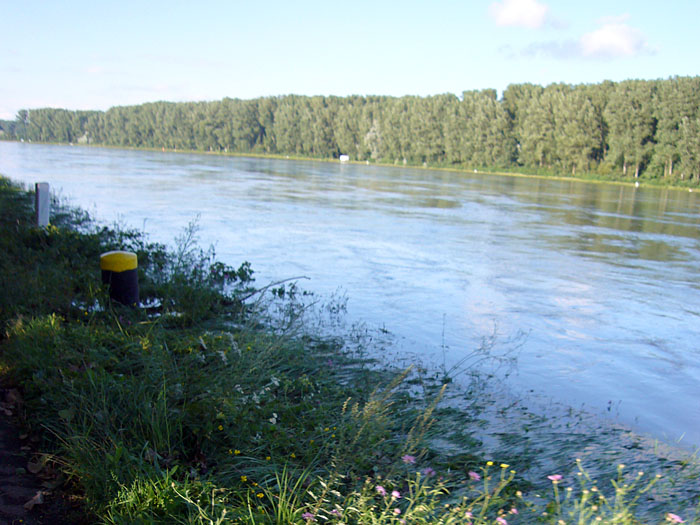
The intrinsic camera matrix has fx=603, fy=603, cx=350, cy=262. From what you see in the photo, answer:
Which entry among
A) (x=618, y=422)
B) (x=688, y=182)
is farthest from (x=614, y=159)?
(x=618, y=422)

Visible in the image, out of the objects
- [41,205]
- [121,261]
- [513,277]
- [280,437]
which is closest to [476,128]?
[513,277]

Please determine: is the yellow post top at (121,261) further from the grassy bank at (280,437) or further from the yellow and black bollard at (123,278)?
the grassy bank at (280,437)

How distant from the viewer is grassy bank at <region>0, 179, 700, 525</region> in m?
3.38

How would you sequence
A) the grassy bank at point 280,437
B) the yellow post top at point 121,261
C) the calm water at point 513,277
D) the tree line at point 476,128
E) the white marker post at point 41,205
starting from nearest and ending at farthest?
the grassy bank at point 280,437, the calm water at point 513,277, the yellow post top at point 121,261, the white marker post at point 41,205, the tree line at point 476,128

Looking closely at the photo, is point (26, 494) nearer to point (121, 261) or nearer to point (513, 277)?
point (121, 261)

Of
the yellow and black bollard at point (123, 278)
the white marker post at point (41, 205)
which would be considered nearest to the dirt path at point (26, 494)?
the yellow and black bollard at point (123, 278)

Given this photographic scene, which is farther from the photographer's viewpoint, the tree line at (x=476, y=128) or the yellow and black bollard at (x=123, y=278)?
the tree line at (x=476, y=128)

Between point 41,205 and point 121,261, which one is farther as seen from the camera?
point 41,205

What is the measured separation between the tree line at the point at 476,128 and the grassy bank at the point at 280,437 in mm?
57179

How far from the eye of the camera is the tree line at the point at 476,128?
190 feet

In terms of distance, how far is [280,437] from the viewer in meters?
4.17

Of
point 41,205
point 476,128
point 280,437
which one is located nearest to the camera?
point 280,437

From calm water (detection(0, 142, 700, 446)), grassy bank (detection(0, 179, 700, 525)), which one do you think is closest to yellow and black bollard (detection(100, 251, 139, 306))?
grassy bank (detection(0, 179, 700, 525))

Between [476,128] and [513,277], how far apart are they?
7010 centimetres
